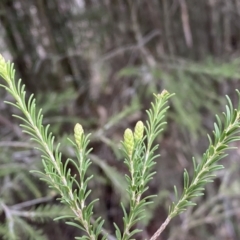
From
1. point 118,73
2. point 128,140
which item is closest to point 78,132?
point 128,140

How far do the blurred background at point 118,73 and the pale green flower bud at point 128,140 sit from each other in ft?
2.65

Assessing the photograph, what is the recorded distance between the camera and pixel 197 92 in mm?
1640

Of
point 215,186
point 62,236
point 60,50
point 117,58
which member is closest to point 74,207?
point 62,236

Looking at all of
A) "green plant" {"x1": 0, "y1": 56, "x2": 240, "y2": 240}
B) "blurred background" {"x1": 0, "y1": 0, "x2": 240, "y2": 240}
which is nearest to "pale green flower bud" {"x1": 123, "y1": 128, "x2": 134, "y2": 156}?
"green plant" {"x1": 0, "y1": 56, "x2": 240, "y2": 240}

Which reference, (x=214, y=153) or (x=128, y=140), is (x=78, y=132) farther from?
(x=214, y=153)

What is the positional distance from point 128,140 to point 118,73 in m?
1.21

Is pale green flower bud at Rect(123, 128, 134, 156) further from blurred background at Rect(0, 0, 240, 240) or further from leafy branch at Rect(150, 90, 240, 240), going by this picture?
blurred background at Rect(0, 0, 240, 240)

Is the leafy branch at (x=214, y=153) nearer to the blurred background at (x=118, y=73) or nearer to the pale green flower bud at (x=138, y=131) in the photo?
the pale green flower bud at (x=138, y=131)

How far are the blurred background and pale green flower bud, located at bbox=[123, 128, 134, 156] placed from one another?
81 cm

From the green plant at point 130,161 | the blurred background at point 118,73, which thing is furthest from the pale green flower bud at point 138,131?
the blurred background at point 118,73

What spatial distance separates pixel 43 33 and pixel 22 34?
0.28ft

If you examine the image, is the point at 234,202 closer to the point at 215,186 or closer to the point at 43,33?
the point at 215,186

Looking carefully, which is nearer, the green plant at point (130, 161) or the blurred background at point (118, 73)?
the green plant at point (130, 161)

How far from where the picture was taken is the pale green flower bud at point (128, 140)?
499 mm
